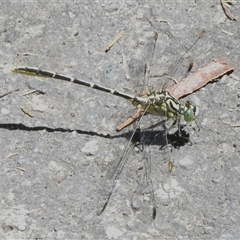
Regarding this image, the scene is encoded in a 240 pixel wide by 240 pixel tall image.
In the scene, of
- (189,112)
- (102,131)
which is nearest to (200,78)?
(189,112)

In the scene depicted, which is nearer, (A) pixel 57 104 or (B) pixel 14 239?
(B) pixel 14 239

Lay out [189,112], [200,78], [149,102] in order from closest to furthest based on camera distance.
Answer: [189,112]
[149,102]
[200,78]

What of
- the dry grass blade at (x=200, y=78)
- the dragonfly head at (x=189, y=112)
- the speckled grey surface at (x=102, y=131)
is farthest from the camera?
the dry grass blade at (x=200, y=78)

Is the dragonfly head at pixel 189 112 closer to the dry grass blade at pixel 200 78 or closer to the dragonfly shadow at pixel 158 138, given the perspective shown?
the dragonfly shadow at pixel 158 138

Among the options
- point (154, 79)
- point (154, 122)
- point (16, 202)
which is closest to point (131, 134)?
point (154, 122)

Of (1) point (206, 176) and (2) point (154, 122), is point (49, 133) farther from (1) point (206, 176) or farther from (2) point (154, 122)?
(1) point (206, 176)

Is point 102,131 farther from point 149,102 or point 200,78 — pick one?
point 200,78

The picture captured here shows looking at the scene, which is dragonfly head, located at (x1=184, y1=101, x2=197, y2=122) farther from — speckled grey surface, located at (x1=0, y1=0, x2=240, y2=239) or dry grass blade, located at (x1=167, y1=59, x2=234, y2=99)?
dry grass blade, located at (x1=167, y1=59, x2=234, y2=99)

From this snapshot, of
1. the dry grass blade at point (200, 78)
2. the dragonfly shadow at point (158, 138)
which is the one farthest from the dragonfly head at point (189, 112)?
the dry grass blade at point (200, 78)
